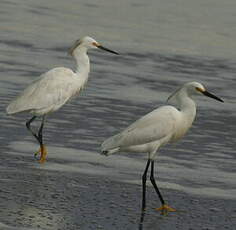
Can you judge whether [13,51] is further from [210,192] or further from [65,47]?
[210,192]

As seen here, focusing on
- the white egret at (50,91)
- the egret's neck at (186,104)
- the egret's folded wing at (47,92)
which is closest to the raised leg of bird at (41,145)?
the white egret at (50,91)

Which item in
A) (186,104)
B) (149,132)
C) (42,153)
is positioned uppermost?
(186,104)

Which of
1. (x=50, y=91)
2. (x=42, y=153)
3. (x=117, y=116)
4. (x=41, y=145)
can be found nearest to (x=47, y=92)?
(x=50, y=91)

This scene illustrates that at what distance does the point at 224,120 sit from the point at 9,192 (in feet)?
17.5

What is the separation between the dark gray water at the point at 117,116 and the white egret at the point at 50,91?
1.23ft

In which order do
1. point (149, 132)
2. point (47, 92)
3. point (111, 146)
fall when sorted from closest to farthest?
1. point (111, 146)
2. point (149, 132)
3. point (47, 92)

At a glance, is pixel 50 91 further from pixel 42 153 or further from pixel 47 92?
pixel 42 153

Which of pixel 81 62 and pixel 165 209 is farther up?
pixel 81 62

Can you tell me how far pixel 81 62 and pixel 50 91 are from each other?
0.80m

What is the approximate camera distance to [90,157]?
39.3 ft

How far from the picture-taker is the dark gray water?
9.79 meters

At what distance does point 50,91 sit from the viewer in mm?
12898

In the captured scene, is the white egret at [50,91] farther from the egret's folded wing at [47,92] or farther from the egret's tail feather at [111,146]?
the egret's tail feather at [111,146]

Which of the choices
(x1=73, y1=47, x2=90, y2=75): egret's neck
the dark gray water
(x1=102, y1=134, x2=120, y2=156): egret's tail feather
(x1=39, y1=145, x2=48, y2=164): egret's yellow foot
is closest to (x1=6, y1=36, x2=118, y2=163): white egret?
(x1=73, y1=47, x2=90, y2=75): egret's neck
